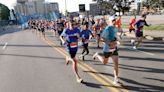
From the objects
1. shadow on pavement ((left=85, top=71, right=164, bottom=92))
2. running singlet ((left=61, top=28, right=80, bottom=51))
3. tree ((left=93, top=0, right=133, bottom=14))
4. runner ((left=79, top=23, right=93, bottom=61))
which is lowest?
shadow on pavement ((left=85, top=71, right=164, bottom=92))

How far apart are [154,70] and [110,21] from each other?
293cm

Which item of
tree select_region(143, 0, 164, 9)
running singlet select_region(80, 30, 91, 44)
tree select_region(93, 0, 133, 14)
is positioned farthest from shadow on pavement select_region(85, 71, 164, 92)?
tree select_region(93, 0, 133, 14)

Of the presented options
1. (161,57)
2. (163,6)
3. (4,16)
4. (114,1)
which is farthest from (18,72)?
(4,16)

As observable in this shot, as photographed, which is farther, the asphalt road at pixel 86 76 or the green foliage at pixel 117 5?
the green foliage at pixel 117 5

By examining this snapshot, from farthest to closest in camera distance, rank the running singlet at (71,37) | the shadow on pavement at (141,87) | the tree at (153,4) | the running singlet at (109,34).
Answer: the tree at (153,4) < the running singlet at (71,37) < the running singlet at (109,34) < the shadow on pavement at (141,87)

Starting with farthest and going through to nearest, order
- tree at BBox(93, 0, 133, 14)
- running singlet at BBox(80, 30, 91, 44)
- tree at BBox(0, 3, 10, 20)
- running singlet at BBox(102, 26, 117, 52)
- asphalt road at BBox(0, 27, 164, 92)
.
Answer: tree at BBox(0, 3, 10, 20) → tree at BBox(93, 0, 133, 14) → running singlet at BBox(80, 30, 91, 44) → running singlet at BBox(102, 26, 117, 52) → asphalt road at BBox(0, 27, 164, 92)

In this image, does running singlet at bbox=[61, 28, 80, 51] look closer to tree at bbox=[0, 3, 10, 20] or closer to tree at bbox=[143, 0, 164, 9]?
tree at bbox=[143, 0, 164, 9]

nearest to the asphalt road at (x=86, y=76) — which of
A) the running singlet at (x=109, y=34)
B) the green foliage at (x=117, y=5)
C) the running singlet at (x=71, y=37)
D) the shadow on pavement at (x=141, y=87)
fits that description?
the shadow on pavement at (x=141, y=87)

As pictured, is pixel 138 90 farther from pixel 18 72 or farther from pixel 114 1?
pixel 114 1

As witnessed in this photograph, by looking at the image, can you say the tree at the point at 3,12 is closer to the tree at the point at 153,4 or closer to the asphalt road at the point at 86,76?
the tree at the point at 153,4

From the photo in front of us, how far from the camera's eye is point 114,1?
4816 centimetres

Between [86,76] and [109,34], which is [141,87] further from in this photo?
[86,76]

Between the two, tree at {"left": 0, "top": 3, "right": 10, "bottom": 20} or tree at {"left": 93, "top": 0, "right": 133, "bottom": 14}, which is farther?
tree at {"left": 0, "top": 3, "right": 10, "bottom": 20}

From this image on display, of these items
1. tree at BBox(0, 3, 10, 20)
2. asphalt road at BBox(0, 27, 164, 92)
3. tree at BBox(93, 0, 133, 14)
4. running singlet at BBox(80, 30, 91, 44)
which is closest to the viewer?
asphalt road at BBox(0, 27, 164, 92)
